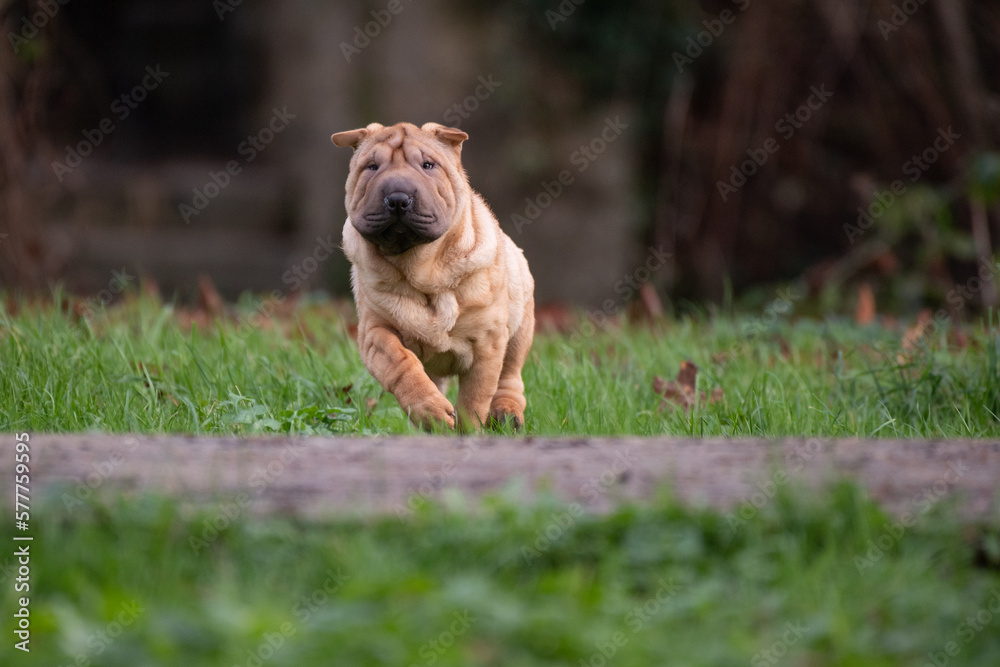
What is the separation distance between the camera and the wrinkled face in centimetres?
397

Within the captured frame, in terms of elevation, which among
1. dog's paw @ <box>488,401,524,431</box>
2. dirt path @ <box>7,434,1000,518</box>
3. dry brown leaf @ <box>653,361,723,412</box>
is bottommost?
dry brown leaf @ <box>653,361,723,412</box>

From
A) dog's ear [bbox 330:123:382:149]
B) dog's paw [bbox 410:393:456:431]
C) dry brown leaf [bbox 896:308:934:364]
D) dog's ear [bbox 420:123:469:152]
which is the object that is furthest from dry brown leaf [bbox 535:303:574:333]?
dog's paw [bbox 410:393:456:431]

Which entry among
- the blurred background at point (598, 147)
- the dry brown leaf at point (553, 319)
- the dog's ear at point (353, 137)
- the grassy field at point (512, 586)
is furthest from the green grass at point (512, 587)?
the blurred background at point (598, 147)

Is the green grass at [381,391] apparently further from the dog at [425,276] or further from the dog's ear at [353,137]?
the dog's ear at [353,137]

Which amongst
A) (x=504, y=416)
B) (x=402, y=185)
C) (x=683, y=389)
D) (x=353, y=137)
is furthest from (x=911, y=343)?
(x=353, y=137)

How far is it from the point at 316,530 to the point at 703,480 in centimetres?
98

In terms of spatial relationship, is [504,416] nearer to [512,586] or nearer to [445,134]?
[445,134]

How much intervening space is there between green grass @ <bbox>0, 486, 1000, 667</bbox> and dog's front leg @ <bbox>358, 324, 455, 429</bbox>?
1287 mm

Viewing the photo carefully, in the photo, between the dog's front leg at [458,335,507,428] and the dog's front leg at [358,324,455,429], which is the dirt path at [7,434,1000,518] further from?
the dog's front leg at [458,335,507,428]

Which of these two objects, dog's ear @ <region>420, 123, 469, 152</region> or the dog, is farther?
dog's ear @ <region>420, 123, 469, 152</region>

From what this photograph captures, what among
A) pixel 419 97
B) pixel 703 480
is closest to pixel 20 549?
pixel 703 480

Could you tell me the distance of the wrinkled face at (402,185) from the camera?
3.97 m

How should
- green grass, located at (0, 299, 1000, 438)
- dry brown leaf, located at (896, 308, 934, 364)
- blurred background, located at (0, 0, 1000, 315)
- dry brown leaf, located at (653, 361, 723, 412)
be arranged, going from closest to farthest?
green grass, located at (0, 299, 1000, 438)
dry brown leaf, located at (653, 361, 723, 412)
dry brown leaf, located at (896, 308, 934, 364)
blurred background, located at (0, 0, 1000, 315)

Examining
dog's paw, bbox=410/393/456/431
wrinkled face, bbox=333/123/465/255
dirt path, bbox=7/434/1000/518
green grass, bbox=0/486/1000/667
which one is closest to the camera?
green grass, bbox=0/486/1000/667
